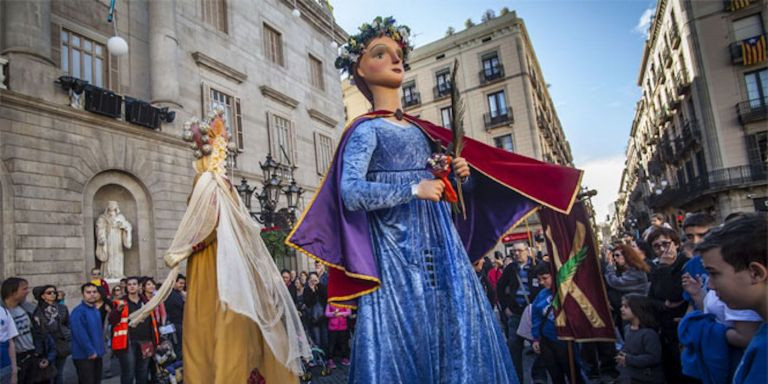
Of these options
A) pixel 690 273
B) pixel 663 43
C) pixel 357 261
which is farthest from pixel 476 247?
pixel 663 43

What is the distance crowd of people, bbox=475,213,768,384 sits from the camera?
5.68ft

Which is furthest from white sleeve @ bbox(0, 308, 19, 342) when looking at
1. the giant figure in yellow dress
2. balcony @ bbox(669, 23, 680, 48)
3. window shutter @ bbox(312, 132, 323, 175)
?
balcony @ bbox(669, 23, 680, 48)

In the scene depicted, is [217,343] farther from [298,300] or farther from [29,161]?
[29,161]

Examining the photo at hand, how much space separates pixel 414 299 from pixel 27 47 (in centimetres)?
1115

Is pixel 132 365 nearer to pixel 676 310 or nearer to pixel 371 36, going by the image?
pixel 371 36

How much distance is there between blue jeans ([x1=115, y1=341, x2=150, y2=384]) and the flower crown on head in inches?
209

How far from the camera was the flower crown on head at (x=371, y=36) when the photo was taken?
2.59m

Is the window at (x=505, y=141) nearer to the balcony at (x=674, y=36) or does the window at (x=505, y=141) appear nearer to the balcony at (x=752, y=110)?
the balcony at (x=674, y=36)

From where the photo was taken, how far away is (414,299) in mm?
1994

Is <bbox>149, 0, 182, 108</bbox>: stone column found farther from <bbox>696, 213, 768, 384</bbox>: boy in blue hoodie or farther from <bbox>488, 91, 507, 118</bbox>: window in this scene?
<bbox>488, 91, 507, 118</bbox>: window

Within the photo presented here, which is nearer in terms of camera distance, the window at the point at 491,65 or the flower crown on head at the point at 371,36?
the flower crown on head at the point at 371,36

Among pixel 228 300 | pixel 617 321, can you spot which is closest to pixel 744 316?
pixel 228 300

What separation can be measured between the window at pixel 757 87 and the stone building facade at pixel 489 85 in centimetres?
1075

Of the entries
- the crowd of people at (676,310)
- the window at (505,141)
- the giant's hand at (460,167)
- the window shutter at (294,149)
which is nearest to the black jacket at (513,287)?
the crowd of people at (676,310)
